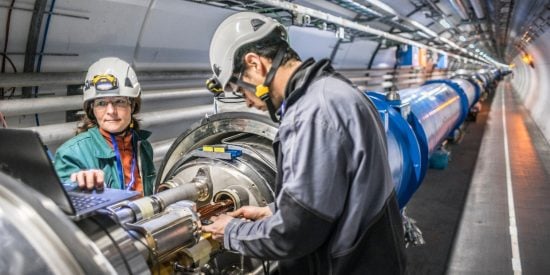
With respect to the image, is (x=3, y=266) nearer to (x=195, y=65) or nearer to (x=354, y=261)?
(x=354, y=261)

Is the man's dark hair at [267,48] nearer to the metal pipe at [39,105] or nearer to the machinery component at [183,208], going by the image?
the machinery component at [183,208]

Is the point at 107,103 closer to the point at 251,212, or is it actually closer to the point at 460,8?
the point at 251,212

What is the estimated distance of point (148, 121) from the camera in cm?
280

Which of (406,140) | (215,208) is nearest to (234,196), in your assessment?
(215,208)

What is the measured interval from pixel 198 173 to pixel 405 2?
18.1ft

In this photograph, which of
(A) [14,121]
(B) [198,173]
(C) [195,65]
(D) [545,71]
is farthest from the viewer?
(D) [545,71]

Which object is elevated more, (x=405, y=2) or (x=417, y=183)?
(x=405, y=2)

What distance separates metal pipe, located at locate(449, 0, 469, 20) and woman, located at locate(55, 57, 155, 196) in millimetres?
5976

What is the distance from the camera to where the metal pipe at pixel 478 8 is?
6.62 meters

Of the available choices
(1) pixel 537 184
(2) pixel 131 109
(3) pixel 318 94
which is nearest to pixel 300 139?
(3) pixel 318 94

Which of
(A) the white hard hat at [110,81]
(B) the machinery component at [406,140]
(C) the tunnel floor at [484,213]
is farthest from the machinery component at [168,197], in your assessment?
(C) the tunnel floor at [484,213]

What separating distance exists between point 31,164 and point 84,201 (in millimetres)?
119

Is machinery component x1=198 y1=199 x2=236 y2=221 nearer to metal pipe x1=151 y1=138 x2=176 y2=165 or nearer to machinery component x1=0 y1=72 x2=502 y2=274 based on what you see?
machinery component x1=0 y1=72 x2=502 y2=274

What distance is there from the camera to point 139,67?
120 inches
